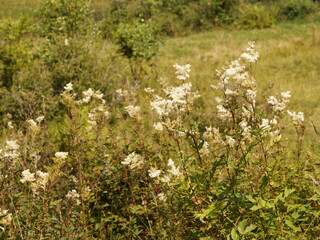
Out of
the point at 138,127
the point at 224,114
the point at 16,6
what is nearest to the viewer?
the point at 224,114

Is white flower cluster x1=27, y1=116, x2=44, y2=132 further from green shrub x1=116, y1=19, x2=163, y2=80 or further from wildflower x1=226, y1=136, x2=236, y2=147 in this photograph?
green shrub x1=116, y1=19, x2=163, y2=80

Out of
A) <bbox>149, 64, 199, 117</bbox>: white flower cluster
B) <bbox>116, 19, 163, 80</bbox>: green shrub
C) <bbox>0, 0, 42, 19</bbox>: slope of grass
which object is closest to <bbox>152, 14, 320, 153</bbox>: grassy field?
<bbox>116, 19, 163, 80</bbox>: green shrub

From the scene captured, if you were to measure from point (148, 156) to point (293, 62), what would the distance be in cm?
712

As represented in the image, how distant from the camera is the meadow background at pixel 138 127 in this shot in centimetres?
205

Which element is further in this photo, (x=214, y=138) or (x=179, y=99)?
(x=214, y=138)

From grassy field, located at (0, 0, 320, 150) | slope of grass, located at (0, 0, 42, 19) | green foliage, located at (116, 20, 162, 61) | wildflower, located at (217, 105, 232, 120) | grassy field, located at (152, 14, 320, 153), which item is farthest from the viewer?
slope of grass, located at (0, 0, 42, 19)

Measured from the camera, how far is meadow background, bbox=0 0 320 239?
2.05m

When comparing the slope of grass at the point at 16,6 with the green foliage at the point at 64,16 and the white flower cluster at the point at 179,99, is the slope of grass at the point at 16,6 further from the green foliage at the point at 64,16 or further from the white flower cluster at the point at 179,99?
the white flower cluster at the point at 179,99

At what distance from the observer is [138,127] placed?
7.98ft

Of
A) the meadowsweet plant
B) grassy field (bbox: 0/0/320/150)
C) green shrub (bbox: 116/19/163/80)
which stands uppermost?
the meadowsweet plant

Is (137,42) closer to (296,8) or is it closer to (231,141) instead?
(231,141)

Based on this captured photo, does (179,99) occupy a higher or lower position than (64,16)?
higher

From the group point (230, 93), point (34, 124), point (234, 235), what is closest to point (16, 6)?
point (34, 124)

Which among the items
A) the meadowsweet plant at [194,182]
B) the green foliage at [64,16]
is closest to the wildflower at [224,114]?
the meadowsweet plant at [194,182]
